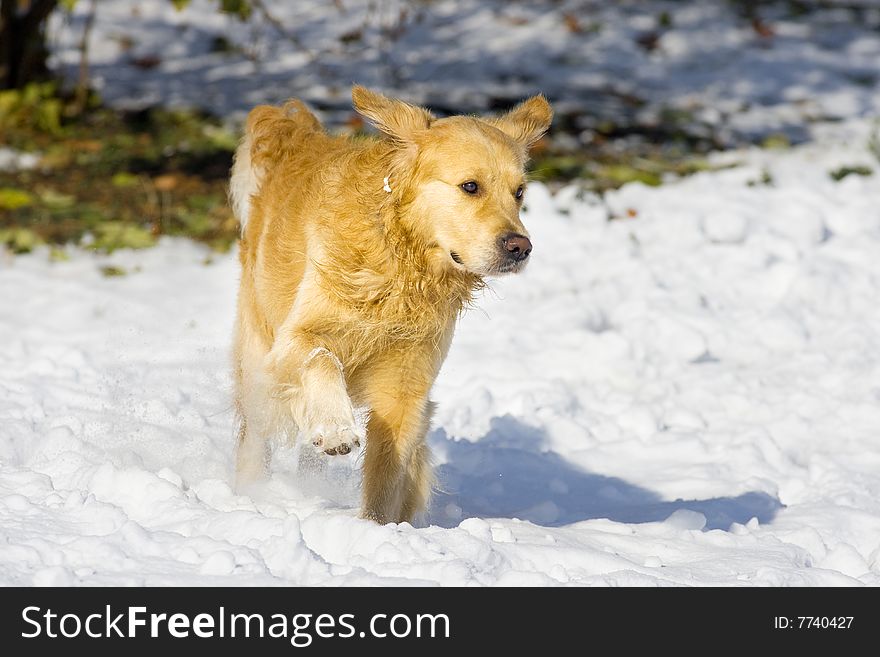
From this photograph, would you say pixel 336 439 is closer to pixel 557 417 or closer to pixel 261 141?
pixel 261 141

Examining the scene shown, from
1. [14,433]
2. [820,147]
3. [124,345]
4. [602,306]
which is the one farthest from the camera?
[820,147]

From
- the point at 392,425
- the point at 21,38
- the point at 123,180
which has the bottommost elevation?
the point at 123,180

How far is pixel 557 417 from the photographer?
6410 mm

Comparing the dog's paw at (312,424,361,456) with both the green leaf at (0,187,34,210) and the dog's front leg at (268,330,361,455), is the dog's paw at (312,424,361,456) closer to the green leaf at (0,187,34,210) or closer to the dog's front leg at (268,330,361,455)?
the dog's front leg at (268,330,361,455)

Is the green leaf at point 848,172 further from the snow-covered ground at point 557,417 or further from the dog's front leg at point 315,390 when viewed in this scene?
the dog's front leg at point 315,390

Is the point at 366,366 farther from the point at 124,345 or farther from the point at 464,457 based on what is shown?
the point at 124,345

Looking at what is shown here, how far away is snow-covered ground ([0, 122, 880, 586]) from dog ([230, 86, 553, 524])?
363 mm

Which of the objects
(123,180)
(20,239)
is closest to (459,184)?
(20,239)

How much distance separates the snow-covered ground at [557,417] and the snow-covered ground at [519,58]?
96.7 inches

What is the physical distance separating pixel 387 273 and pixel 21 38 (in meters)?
6.94

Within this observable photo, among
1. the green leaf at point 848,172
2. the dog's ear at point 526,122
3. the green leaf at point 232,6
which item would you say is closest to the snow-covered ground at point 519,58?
the green leaf at point 848,172

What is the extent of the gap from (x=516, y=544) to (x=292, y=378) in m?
1.09

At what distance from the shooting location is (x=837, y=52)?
13.6 meters
